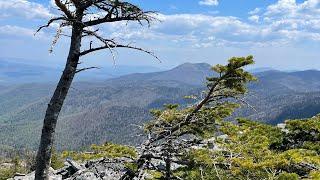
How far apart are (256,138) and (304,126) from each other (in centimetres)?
387

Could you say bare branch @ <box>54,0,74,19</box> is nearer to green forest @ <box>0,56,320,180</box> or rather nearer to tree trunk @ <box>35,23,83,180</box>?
tree trunk @ <box>35,23,83,180</box>

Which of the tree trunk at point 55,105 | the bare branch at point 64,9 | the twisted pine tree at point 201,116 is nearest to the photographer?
the bare branch at point 64,9

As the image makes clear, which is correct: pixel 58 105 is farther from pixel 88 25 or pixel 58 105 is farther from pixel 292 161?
pixel 292 161

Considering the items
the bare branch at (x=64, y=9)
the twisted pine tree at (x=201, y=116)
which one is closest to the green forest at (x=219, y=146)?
the twisted pine tree at (x=201, y=116)

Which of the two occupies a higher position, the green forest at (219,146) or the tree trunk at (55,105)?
the tree trunk at (55,105)

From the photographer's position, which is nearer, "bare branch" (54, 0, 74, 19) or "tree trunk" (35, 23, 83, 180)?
"bare branch" (54, 0, 74, 19)

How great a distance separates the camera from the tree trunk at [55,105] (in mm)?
11570

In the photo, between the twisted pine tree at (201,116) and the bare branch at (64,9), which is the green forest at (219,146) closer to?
the twisted pine tree at (201,116)

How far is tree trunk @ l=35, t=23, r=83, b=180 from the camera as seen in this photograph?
456 inches

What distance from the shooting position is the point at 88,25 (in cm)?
1155

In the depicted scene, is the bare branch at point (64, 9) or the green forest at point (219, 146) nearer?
the bare branch at point (64, 9)

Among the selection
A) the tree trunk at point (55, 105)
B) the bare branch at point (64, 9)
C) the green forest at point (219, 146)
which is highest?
the bare branch at point (64, 9)

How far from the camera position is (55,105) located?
11703mm

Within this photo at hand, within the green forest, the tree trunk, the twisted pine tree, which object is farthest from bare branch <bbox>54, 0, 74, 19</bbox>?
the twisted pine tree
